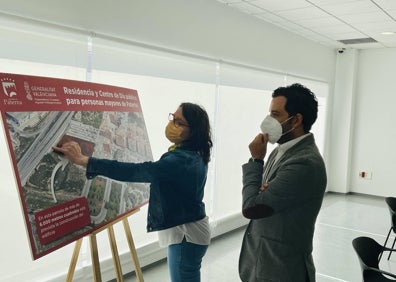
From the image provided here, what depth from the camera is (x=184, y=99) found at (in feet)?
13.2

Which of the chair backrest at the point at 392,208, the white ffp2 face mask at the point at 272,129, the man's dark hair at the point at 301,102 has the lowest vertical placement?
the chair backrest at the point at 392,208

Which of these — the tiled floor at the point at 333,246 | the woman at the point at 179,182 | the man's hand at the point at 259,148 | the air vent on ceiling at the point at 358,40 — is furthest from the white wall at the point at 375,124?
the man's hand at the point at 259,148

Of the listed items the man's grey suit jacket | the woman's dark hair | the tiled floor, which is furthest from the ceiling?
the man's grey suit jacket

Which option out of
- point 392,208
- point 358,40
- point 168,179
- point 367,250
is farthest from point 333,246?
point 358,40

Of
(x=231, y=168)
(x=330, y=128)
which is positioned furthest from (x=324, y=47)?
(x=231, y=168)

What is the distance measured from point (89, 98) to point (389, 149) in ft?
21.3

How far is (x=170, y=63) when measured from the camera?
3.73 metres

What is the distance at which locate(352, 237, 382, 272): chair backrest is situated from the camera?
2439mm

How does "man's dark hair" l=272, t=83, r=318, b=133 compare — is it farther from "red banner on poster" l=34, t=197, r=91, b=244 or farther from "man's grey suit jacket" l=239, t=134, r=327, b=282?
"red banner on poster" l=34, t=197, r=91, b=244

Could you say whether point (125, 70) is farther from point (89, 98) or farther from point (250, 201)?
point (250, 201)

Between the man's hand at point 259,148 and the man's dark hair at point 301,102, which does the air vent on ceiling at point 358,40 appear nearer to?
the man's dark hair at point 301,102

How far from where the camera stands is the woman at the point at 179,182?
1.93m

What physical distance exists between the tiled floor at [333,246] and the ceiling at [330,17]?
2782 millimetres

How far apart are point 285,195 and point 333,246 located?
3388mm
